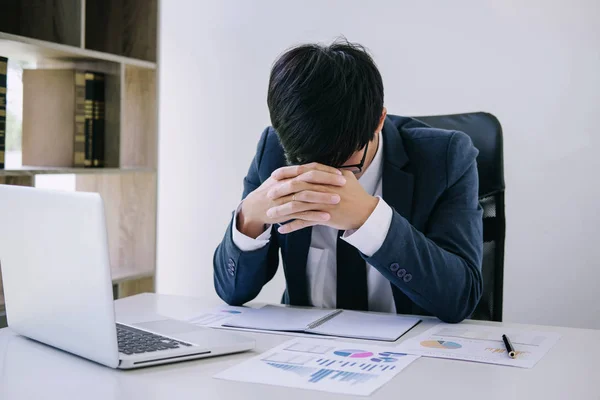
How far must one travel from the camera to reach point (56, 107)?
252 centimetres

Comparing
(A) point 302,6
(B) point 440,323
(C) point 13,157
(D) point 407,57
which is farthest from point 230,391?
(A) point 302,6

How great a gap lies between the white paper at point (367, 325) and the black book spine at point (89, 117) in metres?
1.43

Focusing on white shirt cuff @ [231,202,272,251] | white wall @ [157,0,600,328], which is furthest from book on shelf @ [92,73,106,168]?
white shirt cuff @ [231,202,272,251]

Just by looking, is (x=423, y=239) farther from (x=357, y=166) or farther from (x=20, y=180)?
(x=20, y=180)

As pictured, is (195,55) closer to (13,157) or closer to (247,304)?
(13,157)

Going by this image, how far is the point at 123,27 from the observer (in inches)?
108

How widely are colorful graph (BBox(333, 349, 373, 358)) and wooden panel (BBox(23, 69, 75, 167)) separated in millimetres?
1710

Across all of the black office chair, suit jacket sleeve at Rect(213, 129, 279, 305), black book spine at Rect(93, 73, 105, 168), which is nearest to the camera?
suit jacket sleeve at Rect(213, 129, 279, 305)

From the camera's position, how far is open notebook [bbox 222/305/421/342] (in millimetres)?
→ 1270

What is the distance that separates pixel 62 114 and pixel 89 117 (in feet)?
0.31

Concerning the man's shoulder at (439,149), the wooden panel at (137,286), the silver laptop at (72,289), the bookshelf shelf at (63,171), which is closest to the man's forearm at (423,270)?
the man's shoulder at (439,149)

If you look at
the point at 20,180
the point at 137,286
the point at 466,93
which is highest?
the point at 466,93

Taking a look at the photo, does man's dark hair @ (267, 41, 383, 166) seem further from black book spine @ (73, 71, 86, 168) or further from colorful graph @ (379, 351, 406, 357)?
black book spine @ (73, 71, 86, 168)

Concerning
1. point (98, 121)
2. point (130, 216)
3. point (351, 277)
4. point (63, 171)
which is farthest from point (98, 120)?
point (351, 277)
